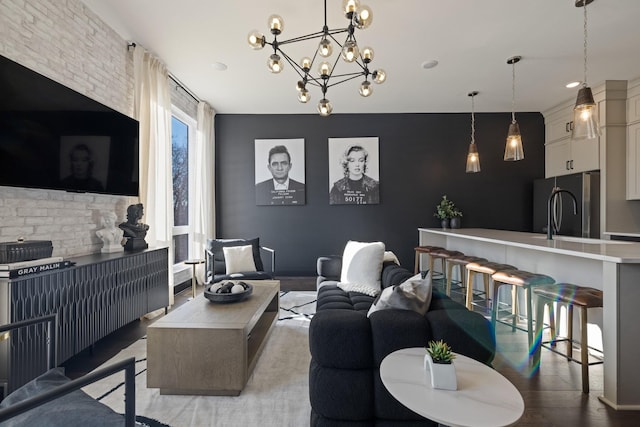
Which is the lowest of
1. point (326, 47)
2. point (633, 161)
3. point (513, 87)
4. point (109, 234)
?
point (109, 234)

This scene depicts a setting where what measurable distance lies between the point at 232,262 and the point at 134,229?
4.50ft

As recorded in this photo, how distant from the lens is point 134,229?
3.00 meters

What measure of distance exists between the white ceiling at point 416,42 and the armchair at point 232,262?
231cm

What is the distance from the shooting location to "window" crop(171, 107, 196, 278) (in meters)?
4.55

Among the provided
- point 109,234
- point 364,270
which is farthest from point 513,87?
point 109,234

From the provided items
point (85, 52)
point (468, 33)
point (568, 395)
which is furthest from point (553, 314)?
point (85, 52)

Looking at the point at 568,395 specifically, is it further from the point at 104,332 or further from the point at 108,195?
the point at 108,195

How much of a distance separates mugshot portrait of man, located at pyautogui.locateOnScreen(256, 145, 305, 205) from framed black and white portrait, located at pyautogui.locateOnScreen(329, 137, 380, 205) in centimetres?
63

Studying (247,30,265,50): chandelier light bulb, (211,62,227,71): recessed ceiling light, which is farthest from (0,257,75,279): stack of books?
(211,62,227,71): recessed ceiling light

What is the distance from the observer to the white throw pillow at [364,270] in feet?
9.57

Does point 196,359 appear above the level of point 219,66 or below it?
→ below

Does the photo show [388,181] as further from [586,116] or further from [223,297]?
[223,297]

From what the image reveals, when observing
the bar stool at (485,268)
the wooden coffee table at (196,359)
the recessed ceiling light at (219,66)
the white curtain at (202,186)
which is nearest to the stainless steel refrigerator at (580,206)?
the bar stool at (485,268)

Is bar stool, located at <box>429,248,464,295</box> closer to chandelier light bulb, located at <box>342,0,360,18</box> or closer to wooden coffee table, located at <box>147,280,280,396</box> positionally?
wooden coffee table, located at <box>147,280,280,396</box>
